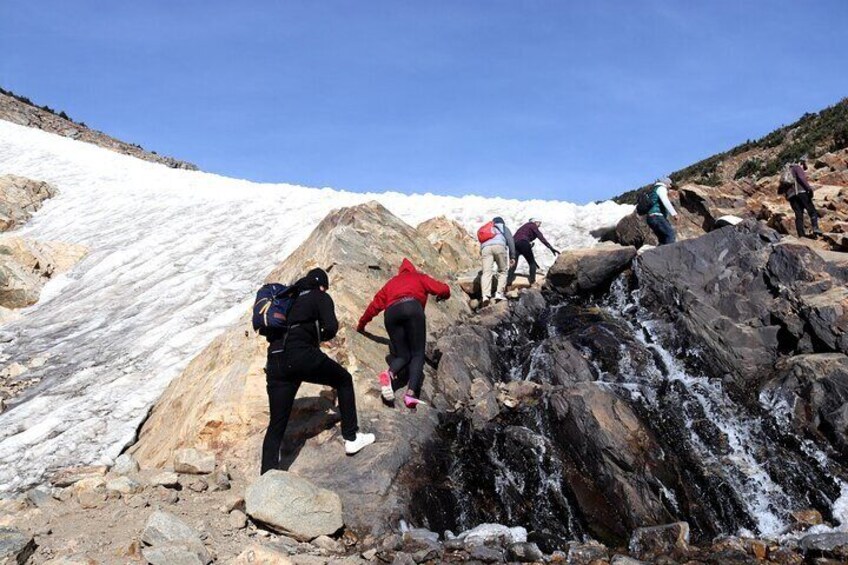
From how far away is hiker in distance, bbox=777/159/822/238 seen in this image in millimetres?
14344

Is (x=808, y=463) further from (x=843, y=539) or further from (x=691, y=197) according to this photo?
(x=691, y=197)

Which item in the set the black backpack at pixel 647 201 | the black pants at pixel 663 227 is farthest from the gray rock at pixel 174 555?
the black backpack at pixel 647 201

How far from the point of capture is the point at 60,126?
4925 cm

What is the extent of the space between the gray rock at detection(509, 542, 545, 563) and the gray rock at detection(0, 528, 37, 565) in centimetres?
444

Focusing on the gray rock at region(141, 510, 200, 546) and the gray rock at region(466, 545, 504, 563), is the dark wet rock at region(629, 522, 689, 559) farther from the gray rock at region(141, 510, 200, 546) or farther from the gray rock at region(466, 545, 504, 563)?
the gray rock at region(141, 510, 200, 546)

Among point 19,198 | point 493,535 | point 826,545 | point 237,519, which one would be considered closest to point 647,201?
point 826,545

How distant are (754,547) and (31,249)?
59.7 feet

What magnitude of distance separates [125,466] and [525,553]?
4.86 meters

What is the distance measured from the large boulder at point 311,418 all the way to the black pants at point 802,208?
35.3ft

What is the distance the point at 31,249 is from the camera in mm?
16672

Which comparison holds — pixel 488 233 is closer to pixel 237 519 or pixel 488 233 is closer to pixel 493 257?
pixel 493 257

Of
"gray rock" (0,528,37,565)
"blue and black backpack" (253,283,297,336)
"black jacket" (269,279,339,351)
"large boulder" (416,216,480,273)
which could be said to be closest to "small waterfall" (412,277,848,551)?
"black jacket" (269,279,339,351)

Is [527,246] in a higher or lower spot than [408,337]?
higher

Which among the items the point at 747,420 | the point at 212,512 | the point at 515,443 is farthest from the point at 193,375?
the point at 747,420
